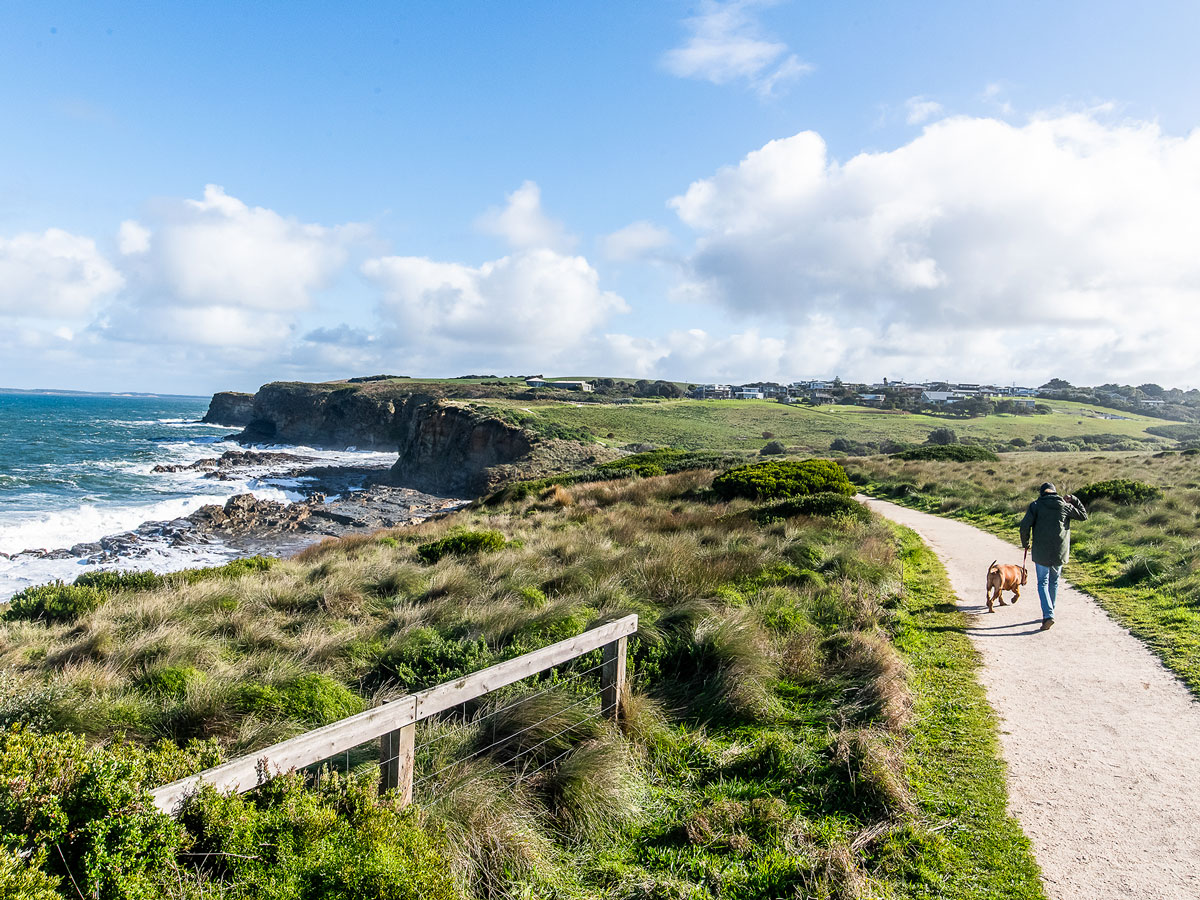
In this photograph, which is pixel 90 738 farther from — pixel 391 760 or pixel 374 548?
pixel 374 548

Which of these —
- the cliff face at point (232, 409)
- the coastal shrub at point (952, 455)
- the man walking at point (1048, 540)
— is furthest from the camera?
the cliff face at point (232, 409)

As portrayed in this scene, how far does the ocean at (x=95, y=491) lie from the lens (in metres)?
24.0

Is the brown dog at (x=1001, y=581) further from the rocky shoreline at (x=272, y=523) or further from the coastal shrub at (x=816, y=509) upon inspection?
the rocky shoreline at (x=272, y=523)

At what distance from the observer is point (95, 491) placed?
3825 centimetres

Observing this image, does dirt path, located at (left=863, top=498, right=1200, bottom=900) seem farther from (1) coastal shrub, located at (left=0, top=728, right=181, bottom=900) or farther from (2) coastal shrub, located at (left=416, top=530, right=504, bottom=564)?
(2) coastal shrub, located at (left=416, top=530, right=504, bottom=564)

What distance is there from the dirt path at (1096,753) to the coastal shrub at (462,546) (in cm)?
833

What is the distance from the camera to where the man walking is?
8.54 meters

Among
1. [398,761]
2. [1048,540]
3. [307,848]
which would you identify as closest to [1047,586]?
[1048,540]

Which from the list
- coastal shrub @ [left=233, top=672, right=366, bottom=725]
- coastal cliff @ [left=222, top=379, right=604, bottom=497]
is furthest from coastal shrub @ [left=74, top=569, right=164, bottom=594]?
coastal cliff @ [left=222, top=379, right=604, bottom=497]

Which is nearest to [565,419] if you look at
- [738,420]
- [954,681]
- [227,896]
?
[738,420]

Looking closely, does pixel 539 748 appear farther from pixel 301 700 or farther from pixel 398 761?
pixel 301 700

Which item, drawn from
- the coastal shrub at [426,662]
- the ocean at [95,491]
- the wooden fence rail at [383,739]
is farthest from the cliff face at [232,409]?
the wooden fence rail at [383,739]

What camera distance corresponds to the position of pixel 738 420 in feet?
219

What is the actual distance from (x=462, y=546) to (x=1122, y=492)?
54.0 ft
